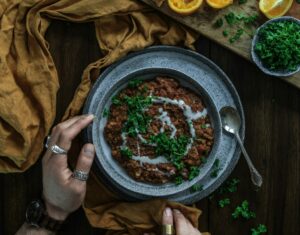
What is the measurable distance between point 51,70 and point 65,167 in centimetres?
38

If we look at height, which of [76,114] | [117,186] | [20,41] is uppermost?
[20,41]

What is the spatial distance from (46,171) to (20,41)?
50 cm

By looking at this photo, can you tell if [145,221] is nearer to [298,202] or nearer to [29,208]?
[29,208]

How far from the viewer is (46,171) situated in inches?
68.2

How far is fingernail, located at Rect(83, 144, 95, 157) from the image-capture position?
1709mm

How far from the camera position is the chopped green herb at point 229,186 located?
1903 millimetres

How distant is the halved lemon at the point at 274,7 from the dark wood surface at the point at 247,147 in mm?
198

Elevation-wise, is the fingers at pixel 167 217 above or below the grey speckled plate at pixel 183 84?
below

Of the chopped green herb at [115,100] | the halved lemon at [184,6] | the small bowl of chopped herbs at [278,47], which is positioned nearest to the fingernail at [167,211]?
the chopped green herb at [115,100]

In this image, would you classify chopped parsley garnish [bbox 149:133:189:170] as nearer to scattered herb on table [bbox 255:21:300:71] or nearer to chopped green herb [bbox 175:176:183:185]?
chopped green herb [bbox 175:176:183:185]

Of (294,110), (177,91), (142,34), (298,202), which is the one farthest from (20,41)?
(298,202)

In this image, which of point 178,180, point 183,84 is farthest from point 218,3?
point 178,180

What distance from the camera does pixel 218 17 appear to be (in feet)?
6.03

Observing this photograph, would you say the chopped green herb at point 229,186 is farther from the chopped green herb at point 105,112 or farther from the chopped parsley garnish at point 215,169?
the chopped green herb at point 105,112
